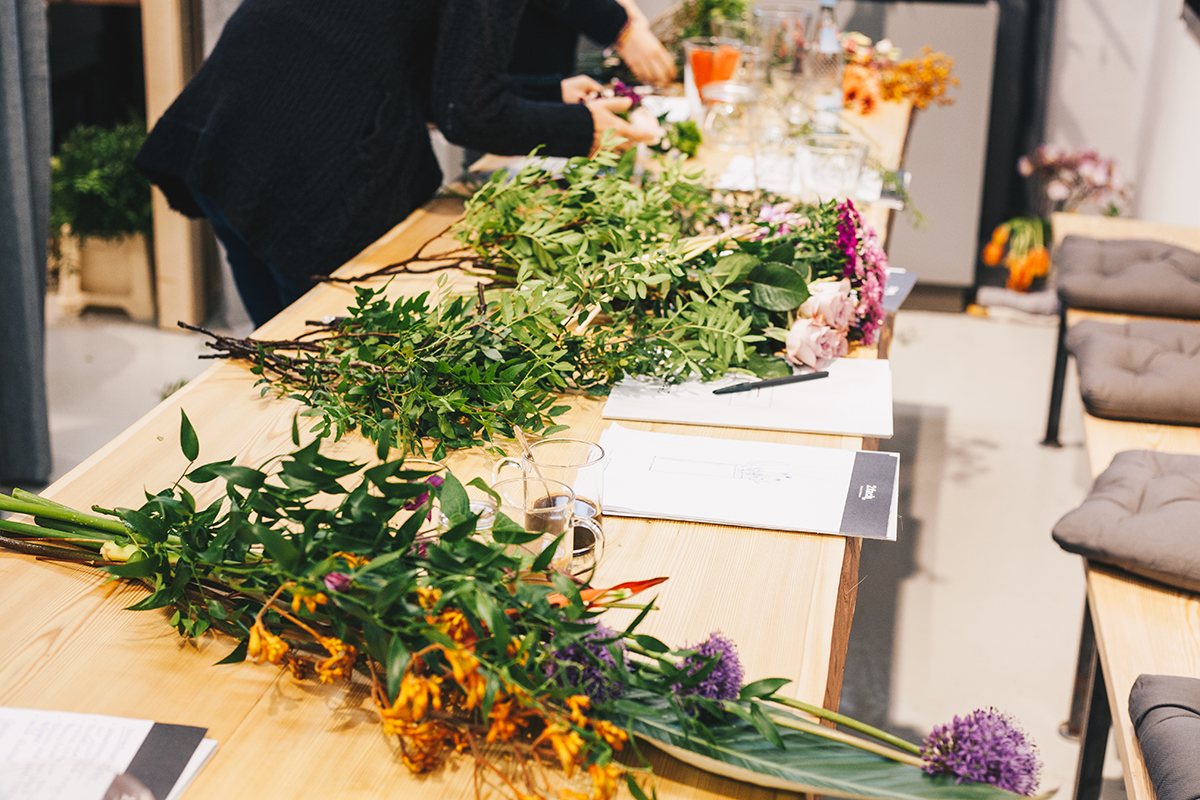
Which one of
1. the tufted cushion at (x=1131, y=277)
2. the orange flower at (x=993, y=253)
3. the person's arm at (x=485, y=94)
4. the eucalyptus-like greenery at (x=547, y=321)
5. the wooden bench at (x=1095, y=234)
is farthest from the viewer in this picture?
the orange flower at (x=993, y=253)

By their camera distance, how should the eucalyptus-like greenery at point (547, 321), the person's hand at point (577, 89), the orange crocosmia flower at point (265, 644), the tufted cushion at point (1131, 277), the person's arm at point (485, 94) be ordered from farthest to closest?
the tufted cushion at point (1131, 277) → the person's hand at point (577, 89) → the person's arm at point (485, 94) → the eucalyptus-like greenery at point (547, 321) → the orange crocosmia flower at point (265, 644)

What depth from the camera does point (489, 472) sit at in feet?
3.50

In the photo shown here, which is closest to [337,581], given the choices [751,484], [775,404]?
[751,484]

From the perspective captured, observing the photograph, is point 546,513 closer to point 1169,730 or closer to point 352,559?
point 352,559

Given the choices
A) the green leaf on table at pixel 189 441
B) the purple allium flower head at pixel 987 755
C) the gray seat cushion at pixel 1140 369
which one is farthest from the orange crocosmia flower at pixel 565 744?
the gray seat cushion at pixel 1140 369

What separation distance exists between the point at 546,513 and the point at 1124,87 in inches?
156

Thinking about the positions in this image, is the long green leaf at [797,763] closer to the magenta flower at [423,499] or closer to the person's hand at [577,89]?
the magenta flower at [423,499]

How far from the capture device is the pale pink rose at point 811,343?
1.29m

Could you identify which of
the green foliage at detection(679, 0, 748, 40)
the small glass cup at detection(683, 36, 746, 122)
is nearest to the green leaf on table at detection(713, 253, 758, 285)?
the small glass cup at detection(683, 36, 746, 122)

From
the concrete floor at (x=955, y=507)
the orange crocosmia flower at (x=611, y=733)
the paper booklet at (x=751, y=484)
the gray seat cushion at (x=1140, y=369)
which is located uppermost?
the orange crocosmia flower at (x=611, y=733)

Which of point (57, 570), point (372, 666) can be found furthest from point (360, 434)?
point (372, 666)

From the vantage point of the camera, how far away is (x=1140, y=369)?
1986 millimetres

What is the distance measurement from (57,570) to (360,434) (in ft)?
1.09

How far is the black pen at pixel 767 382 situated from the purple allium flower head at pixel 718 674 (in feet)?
1.95
